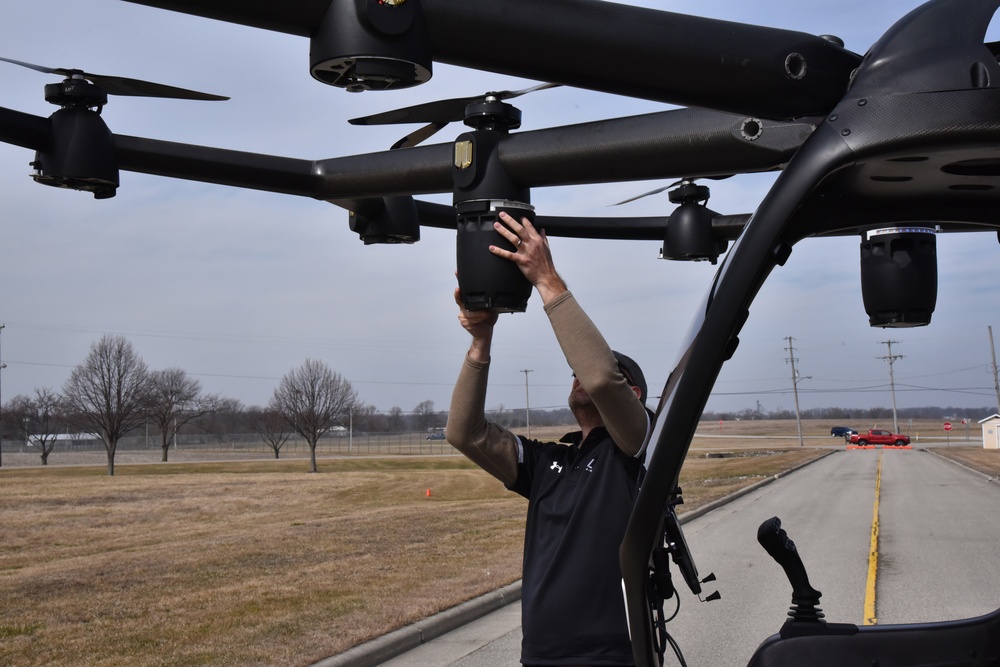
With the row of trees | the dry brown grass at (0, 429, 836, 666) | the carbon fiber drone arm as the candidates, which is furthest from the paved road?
the row of trees

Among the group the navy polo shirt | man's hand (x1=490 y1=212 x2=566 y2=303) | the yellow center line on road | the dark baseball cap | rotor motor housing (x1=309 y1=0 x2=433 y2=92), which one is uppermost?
rotor motor housing (x1=309 y1=0 x2=433 y2=92)

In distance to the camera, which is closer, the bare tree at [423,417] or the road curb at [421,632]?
the road curb at [421,632]

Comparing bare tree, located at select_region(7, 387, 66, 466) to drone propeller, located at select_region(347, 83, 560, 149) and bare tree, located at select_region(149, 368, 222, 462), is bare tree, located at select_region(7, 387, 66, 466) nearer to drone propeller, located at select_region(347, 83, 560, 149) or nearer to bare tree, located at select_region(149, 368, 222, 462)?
bare tree, located at select_region(149, 368, 222, 462)

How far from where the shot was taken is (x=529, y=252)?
9.16 ft

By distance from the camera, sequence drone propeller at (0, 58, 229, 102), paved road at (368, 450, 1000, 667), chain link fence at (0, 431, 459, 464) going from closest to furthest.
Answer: drone propeller at (0, 58, 229, 102) < paved road at (368, 450, 1000, 667) < chain link fence at (0, 431, 459, 464)

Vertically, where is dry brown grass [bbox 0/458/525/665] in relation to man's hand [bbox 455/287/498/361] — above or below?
below

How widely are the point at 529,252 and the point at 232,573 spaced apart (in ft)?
33.2

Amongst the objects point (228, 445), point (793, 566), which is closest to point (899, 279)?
point (793, 566)

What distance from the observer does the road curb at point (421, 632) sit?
7.60 m

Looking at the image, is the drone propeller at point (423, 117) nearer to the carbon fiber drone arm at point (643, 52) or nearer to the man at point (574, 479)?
the man at point (574, 479)

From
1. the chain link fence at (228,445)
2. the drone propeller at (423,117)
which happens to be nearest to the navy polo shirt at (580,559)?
the drone propeller at (423,117)

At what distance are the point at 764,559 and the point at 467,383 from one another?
35.4ft

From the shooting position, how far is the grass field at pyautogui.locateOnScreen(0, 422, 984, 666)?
8.00m

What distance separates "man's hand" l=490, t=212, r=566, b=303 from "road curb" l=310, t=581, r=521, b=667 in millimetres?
5221
